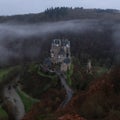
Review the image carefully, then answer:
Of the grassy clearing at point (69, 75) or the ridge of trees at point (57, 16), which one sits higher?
the grassy clearing at point (69, 75)

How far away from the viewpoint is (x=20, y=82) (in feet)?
178

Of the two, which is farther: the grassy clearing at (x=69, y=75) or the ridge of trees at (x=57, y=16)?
the ridge of trees at (x=57, y=16)

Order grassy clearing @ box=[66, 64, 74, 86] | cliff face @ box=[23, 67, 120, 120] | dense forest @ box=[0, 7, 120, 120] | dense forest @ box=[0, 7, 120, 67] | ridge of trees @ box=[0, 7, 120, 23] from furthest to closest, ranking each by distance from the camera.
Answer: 1. ridge of trees @ box=[0, 7, 120, 23]
2. dense forest @ box=[0, 7, 120, 67]
3. grassy clearing @ box=[66, 64, 74, 86]
4. dense forest @ box=[0, 7, 120, 120]
5. cliff face @ box=[23, 67, 120, 120]

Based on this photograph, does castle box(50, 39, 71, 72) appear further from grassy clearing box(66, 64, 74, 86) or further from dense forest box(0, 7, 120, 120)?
dense forest box(0, 7, 120, 120)

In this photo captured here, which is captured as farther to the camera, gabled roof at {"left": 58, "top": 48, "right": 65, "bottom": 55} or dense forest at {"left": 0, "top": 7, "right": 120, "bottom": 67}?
dense forest at {"left": 0, "top": 7, "right": 120, "bottom": 67}

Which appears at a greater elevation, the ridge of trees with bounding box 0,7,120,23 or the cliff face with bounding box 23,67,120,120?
the cliff face with bounding box 23,67,120,120

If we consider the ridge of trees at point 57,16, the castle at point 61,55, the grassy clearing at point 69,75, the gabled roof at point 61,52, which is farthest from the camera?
the ridge of trees at point 57,16

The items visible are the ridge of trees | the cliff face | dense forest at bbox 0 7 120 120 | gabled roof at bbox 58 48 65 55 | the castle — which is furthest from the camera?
the ridge of trees

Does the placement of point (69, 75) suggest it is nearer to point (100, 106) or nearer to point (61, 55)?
point (61, 55)

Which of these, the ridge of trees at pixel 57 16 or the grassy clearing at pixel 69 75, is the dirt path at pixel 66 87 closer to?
the grassy clearing at pixel 69 75

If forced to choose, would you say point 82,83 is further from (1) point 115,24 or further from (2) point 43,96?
(1) point 115,24

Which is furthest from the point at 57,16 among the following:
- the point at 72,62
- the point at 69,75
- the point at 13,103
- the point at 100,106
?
the point at 100,106

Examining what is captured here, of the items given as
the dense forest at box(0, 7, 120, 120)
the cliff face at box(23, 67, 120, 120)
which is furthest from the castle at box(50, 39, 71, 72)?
the cliff face at box(23, 67, 120, 120)

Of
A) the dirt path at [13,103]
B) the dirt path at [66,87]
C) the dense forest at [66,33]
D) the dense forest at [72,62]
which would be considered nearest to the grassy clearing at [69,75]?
the dense forest at [72,62]
